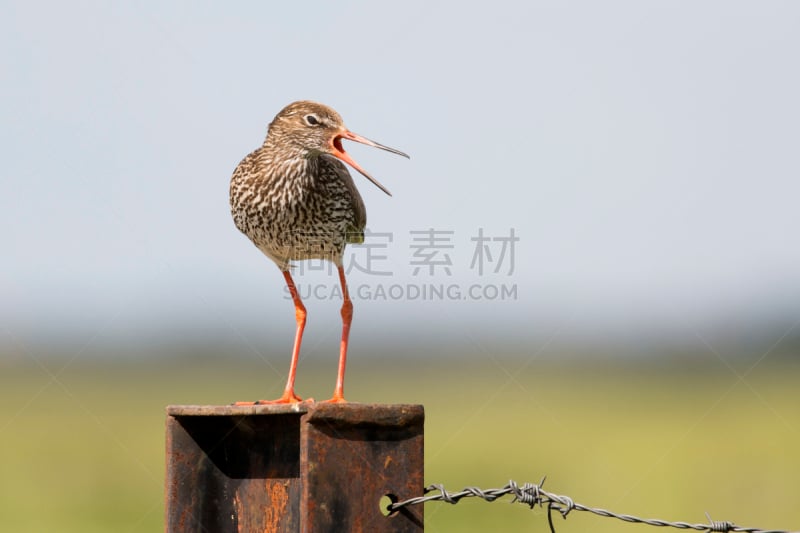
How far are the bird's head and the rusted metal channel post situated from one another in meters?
3.09

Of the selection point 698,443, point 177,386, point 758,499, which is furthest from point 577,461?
point 177,386

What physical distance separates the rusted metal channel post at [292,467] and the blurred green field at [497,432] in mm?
5498

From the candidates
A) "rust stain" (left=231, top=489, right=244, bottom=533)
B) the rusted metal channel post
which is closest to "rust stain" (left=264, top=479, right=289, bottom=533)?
the rusted metal channel post

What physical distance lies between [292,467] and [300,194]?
10.6 feet

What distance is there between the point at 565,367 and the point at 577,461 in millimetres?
29045

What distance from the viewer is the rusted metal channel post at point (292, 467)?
3.96m

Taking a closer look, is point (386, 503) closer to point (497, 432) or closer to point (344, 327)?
point (344, 327)

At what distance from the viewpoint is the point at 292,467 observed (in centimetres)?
434

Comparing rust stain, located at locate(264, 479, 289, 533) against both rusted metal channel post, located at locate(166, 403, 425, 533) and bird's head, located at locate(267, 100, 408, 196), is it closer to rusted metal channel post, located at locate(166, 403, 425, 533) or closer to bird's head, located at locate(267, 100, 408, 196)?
rusted metal channel post, located at locate(166, 403, 425, 533)

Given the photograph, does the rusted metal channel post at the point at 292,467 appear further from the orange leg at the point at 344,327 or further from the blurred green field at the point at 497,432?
the blurred green field at the point at 497,432

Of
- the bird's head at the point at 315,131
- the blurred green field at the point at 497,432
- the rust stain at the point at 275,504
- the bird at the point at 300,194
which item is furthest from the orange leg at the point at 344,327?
the blurred green field at the point at 497,432

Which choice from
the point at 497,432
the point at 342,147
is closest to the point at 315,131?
the point at 342,147

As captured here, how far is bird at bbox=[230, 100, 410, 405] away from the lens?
727cm

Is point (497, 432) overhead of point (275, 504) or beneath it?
overhead
